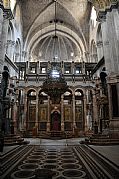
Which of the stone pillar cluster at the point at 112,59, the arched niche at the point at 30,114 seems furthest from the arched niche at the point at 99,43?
the arched niche at the point at 30,114

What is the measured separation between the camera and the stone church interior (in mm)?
12219

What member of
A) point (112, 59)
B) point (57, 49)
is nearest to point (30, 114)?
point (112, 59)

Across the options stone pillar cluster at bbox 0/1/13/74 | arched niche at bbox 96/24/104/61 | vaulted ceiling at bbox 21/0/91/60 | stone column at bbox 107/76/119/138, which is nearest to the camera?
stone column at bbox 107/76/119/138

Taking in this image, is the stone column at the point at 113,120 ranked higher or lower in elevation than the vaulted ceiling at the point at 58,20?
lower

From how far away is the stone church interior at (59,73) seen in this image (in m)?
12.2

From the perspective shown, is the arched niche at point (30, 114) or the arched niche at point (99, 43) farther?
the arched niche at point (30, 114)

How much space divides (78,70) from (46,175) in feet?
71.2

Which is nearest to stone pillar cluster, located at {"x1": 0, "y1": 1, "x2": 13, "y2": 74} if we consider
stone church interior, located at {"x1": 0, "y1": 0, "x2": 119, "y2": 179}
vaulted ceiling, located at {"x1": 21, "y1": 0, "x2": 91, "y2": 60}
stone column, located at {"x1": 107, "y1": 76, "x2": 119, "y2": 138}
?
stone church interior, located at {"x1": 0, "y1": 0, "x2": 119, "y2": 179}

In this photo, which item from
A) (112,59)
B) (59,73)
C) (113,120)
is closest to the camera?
(113,120)

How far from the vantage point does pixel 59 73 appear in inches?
496

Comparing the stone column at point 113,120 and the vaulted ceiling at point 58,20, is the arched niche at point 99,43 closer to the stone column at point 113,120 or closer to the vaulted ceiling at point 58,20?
the vaulted ceiling at point 58,20

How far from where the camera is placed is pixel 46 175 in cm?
330

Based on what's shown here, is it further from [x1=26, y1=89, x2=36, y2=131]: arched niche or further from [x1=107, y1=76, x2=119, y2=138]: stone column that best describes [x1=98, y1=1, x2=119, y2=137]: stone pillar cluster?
[x1=26, y1=89, x2=36, y2=131]: arched niche

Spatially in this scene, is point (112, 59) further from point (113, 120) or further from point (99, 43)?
point (99, 43)
